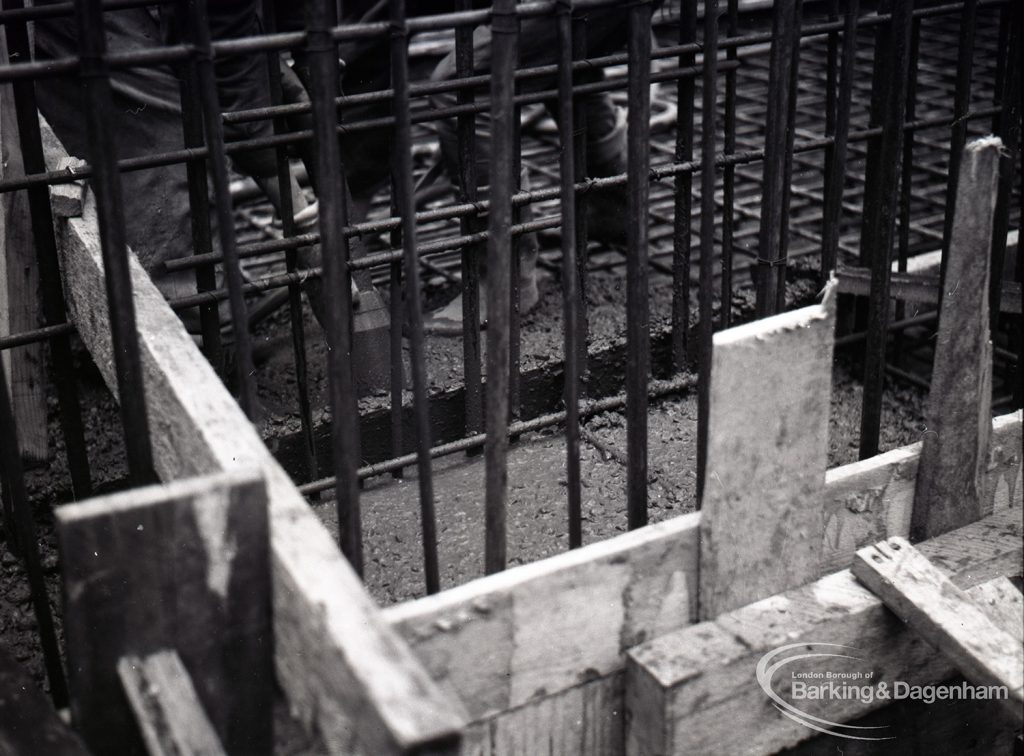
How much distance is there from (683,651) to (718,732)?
166 mm

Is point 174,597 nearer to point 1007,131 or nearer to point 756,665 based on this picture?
point 756,665

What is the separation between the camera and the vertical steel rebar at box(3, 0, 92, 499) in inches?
95.3

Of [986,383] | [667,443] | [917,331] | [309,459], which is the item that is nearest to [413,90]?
[309,459]

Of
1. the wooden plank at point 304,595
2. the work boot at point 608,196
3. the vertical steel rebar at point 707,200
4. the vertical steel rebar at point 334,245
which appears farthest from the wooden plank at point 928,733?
→ the work boot at point 608,196

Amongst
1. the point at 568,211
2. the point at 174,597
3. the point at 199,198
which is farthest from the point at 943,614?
the point at 199,198

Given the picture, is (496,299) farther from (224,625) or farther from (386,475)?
(386,475)

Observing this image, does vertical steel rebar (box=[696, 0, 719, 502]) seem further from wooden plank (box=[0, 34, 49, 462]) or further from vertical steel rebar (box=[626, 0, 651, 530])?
wooden plank (box=[0, 34, 49, 462])

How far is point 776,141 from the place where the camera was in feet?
7.66

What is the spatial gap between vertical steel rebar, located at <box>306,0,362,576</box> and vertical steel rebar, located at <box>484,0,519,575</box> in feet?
0.80

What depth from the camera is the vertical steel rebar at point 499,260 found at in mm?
1822

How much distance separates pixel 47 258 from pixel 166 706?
143cm

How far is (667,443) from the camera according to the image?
347cm

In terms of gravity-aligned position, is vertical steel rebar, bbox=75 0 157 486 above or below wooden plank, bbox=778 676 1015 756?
above

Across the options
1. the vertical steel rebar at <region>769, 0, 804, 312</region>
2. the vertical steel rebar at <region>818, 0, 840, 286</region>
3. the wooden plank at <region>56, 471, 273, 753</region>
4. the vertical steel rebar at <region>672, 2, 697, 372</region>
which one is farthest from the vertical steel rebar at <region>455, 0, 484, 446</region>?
the wooden plank at <region>56, 471, 273, 753</region>
